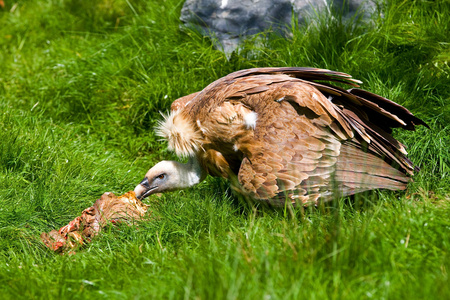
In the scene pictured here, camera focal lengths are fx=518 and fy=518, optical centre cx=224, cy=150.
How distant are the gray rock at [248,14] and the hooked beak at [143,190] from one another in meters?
1.91

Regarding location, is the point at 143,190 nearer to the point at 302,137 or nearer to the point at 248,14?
the point at 302,137

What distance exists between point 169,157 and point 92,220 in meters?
Result: 1.36

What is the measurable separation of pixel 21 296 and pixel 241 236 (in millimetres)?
1295

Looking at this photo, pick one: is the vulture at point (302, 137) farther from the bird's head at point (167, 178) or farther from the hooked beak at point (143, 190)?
the hooked beak at point (143, 190)

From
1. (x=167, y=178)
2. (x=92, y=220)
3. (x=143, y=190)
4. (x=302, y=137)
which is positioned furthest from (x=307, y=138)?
(x=92, y=220)

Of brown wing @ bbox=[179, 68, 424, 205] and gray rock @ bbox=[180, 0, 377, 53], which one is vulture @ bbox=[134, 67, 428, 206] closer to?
brown wing @ bbox=[179, 68, 424, 205]

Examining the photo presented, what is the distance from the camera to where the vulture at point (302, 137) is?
3693 millimetres

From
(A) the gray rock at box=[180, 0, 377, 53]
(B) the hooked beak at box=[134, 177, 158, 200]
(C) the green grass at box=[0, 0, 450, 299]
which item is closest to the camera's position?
(C) the green grass at box=[0, 0, 450, 299]

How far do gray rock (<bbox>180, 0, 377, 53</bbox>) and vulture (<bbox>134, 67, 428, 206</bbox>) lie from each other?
1.55m

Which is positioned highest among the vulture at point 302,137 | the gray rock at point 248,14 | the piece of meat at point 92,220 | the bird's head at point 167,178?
the gray rock at point 248,14

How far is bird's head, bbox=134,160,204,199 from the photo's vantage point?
4504 mm

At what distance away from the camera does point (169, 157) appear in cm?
529

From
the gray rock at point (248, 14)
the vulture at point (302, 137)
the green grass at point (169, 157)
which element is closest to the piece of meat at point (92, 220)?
the green grass at point (169, 157)

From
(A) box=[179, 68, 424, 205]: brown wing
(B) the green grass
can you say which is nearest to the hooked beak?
(B) the green grass
